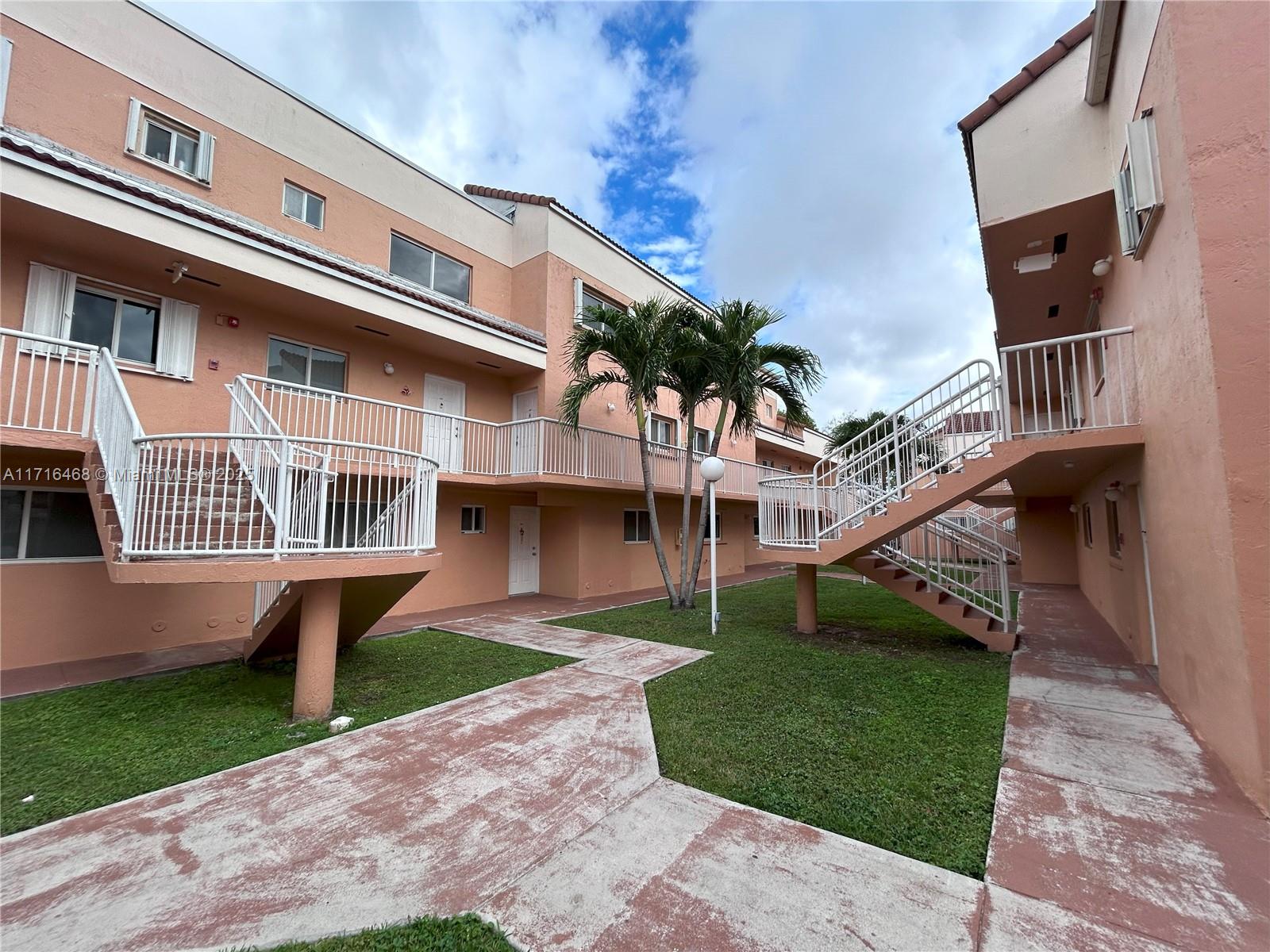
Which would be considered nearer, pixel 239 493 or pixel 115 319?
pixel 239 493

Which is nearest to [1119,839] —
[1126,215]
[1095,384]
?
[1126,215]

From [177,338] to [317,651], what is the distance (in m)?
6.16

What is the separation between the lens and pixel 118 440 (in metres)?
5.38

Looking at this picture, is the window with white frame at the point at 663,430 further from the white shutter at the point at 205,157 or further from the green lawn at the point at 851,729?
the white shutter at the point at 205,157

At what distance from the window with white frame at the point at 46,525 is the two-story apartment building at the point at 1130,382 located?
32.7ft

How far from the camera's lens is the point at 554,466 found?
10844 millimetres

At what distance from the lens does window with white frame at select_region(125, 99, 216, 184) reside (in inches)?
311

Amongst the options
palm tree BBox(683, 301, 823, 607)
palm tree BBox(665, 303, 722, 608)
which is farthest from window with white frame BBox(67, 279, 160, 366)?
palm tree BBox(683, 301, 823, 607)

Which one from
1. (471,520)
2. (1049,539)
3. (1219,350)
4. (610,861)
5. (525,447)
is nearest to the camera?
(610,861)

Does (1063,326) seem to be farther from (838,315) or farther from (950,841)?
(838,315)

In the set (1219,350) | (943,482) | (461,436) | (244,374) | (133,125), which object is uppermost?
(133,125)

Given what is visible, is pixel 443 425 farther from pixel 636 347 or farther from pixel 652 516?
pixel 652 516

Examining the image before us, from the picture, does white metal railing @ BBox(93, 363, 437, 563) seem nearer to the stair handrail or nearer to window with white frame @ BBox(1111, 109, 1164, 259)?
the stair handrail

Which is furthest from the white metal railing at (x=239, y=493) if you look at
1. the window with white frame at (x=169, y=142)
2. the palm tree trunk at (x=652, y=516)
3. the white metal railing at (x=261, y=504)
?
the palm tree trunk at (x=652, y=516)
